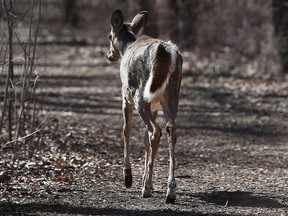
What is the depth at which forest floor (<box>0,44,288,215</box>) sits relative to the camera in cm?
797

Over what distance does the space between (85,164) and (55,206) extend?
231 cm

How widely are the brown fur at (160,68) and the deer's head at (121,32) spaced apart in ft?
6.01

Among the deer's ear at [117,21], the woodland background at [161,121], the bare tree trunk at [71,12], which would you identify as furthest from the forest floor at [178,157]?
the bare tree trunk at [71,12]

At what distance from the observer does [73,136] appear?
12141mm

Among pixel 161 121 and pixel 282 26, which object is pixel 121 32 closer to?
pixel 161 121

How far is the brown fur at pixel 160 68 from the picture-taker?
7.94 meters

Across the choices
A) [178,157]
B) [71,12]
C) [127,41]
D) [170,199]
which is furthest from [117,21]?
[71,12]

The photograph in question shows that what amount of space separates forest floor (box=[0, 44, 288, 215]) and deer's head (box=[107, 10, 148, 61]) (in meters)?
1.00

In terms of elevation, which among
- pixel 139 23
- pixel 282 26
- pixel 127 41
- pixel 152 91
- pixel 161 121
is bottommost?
pixel 161 121

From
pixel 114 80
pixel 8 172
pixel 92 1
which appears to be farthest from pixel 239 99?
pixel 92 1

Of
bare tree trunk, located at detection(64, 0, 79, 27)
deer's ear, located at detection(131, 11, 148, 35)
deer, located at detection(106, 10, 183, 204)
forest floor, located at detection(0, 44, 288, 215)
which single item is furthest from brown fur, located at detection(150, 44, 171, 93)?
bare tree trunk, located at detection(64, 0, 79, 27)

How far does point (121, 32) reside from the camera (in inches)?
396

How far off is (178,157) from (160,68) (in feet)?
10.5

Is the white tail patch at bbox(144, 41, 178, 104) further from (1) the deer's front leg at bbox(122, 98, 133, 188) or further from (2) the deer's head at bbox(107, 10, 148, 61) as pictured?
(2) the deer's head at bbox(107, 10, 148, 61)
